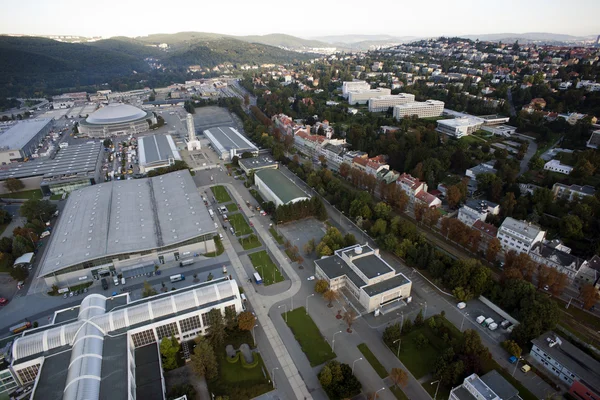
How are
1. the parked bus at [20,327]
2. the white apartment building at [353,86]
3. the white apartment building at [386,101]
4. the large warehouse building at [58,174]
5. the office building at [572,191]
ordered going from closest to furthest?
the parked bus at [20,327], the office building at [572,191], the large warehouse building at [58,174], the white apartment building at [386,101], the white apartment building at [353,86]

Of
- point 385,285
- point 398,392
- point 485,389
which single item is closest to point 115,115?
point 385,285

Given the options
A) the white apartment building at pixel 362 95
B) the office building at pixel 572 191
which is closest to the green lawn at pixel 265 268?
the office building at pixel 572 191

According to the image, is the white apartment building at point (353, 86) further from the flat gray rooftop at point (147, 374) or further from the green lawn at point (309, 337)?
the flat gray rooftop at point (147, 374)

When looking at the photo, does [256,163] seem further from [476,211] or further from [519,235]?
[519,235]

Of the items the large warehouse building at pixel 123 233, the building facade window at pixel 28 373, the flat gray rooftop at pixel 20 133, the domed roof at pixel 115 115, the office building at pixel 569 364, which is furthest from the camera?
the domed roof at pixel 115 115

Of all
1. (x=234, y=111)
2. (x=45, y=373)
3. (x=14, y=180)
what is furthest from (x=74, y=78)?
(x=45, y=373)

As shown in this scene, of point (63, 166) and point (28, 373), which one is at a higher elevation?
point (63, 166)

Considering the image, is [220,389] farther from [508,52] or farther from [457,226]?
[508,52]

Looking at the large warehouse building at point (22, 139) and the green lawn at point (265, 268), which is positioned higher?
the large warehouse building at point (22, 139)
